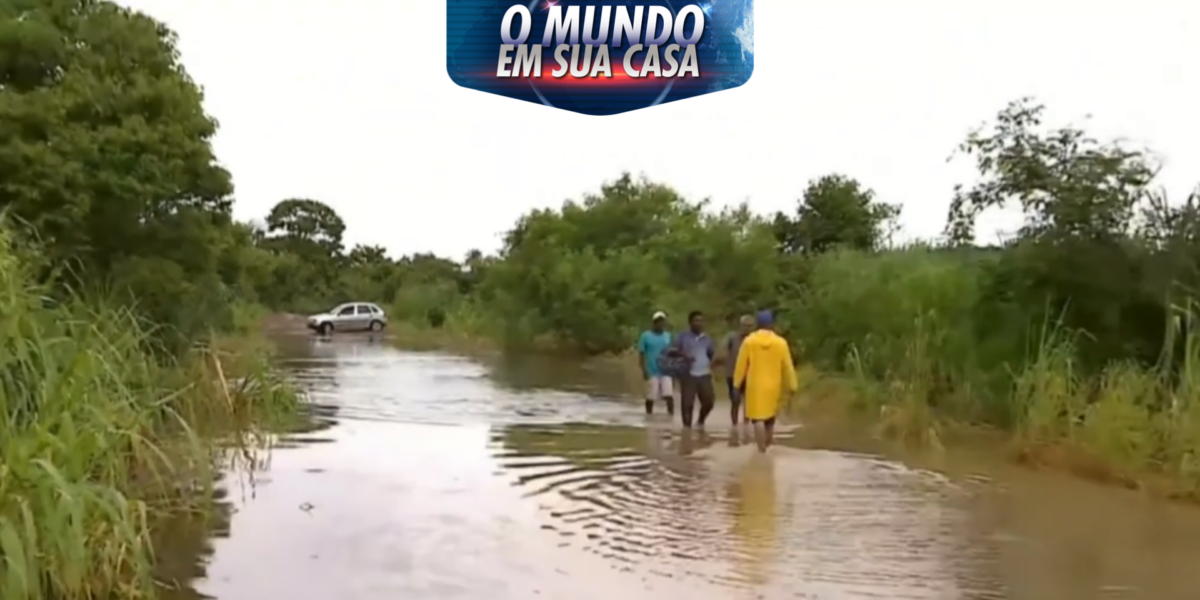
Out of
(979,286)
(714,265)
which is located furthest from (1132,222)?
(714,265)

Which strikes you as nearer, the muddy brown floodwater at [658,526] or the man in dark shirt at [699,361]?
the muddy brown floodwater at [658,526]

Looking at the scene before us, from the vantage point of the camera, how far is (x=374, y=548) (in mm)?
10117

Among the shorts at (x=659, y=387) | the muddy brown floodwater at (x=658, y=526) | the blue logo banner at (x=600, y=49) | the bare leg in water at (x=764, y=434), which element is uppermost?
the blue logo banner at (x=600, y=49)

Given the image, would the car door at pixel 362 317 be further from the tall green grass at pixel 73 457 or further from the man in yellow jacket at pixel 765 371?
the tall green grass at pixel 73 457

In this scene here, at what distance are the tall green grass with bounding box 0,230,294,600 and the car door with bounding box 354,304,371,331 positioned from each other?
48949 millimetres

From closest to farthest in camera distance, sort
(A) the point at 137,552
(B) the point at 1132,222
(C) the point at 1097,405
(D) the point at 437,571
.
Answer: (A) the point at 137,552 → (D) the point at 437,571 → (C) the point at 1097,405 → (B) the point at 1132,222

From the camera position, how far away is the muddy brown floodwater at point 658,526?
906 centimetres

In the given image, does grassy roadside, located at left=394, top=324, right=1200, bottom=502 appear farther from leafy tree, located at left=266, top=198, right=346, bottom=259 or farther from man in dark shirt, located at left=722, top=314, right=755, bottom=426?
leafy tree, located at left=266, top=198, right=346, bottom=259

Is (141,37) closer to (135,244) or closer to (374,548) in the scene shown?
(135,244)

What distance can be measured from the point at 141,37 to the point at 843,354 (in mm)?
12863

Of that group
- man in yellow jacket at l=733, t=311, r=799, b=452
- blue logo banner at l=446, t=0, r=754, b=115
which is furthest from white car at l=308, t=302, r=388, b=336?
man in yellow jacket at l=733, t=311, r=799, b=452

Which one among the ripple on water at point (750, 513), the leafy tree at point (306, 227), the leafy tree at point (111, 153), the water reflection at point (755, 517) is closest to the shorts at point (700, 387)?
the ripple on water at point (750, 513)

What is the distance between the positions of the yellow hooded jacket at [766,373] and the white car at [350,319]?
43256mm

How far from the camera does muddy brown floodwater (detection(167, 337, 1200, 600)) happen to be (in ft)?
29.7
